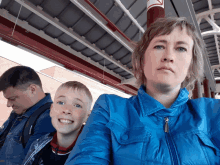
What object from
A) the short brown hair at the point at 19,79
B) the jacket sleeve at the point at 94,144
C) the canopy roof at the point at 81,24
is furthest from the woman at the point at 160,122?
the canopy roof at the point at 81,24

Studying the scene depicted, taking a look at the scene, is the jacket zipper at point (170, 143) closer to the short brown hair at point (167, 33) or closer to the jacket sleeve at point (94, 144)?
the jacket sleeve at point (94, 144)

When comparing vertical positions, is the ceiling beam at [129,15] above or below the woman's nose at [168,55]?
above

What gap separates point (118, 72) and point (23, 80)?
737 cm

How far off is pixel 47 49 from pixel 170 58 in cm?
574

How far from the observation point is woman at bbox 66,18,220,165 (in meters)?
0.60

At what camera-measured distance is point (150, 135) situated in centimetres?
64

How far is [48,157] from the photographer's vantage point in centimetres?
112

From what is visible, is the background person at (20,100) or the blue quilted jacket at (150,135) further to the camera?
the background person at (20,100)

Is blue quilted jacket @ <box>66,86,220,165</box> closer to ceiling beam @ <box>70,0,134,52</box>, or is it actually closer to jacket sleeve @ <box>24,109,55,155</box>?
jacket sleeve @ <box>24,109,55,155</box>

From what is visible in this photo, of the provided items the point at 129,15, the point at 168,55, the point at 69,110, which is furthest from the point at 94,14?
the point at 168,55

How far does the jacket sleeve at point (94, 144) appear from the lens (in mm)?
608

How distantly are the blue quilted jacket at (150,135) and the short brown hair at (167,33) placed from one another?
321 millimetres

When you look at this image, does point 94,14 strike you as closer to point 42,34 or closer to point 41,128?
point 42,34

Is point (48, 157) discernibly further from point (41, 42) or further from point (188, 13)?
point (41, 42)
